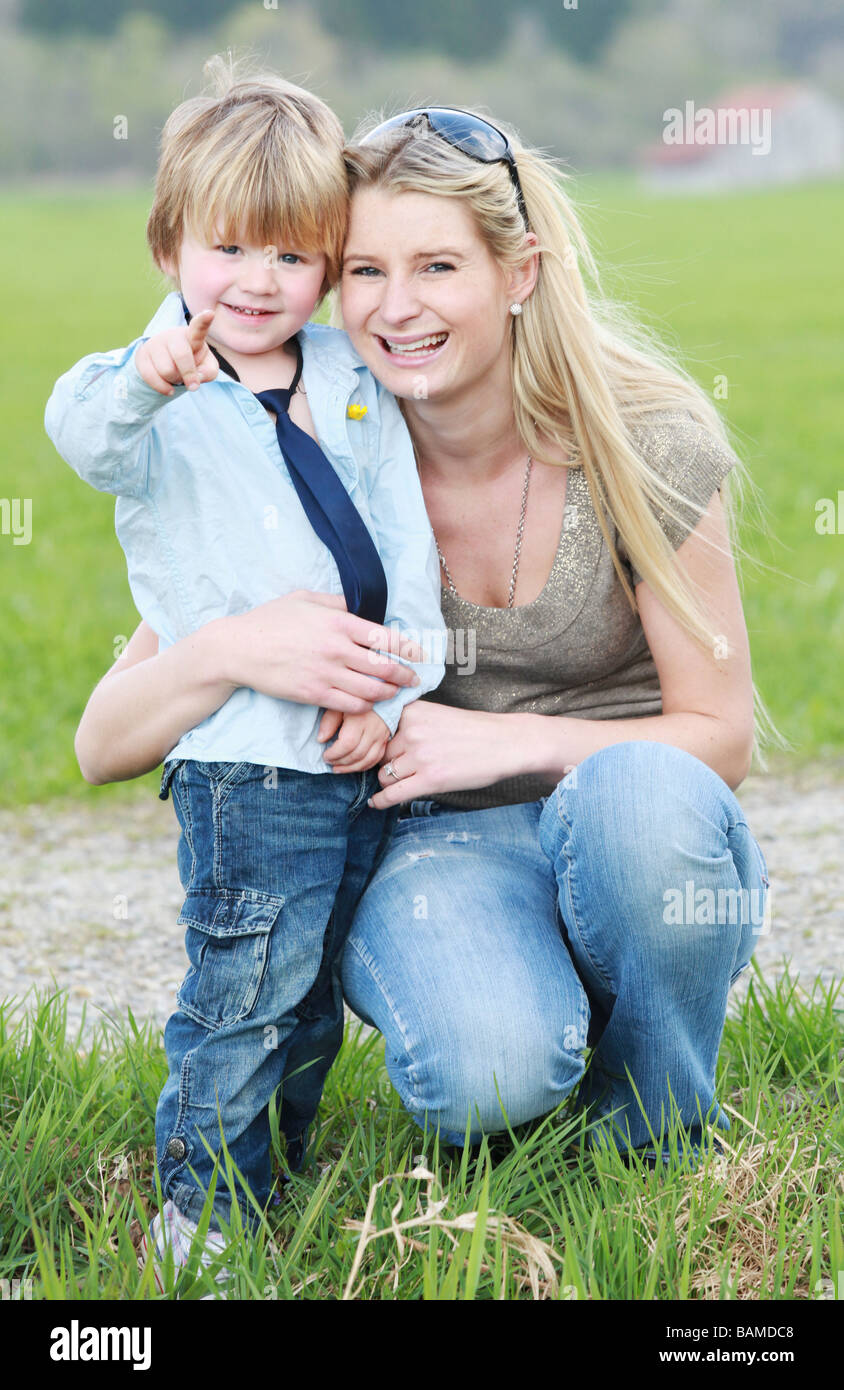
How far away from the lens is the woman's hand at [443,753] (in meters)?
2.04

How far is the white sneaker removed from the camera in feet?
5.50

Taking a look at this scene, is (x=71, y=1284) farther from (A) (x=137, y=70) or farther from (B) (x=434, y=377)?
(A) (x=137, y=70)

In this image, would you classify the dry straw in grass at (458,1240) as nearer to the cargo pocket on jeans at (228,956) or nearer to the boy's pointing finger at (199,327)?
the cargo pocket on jeans at (228,956)

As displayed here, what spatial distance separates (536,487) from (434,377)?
0.29m

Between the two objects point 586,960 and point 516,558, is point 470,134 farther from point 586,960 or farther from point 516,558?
point 586,960

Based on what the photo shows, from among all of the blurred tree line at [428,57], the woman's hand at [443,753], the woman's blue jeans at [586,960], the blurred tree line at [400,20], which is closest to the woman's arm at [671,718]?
the woman's hand at [443,753]

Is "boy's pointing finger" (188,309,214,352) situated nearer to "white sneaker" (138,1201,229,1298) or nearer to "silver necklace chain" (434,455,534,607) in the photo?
"silver necklace chain" (434,455,534,607)

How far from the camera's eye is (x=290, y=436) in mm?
1953

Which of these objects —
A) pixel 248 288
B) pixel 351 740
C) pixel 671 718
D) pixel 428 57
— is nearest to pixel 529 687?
pixel 671 718

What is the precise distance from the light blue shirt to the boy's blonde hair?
14cm

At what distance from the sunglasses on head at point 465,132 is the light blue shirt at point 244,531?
0.36 meters

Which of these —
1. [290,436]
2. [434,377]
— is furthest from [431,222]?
[290,436]

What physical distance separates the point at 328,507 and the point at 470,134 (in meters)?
0.60

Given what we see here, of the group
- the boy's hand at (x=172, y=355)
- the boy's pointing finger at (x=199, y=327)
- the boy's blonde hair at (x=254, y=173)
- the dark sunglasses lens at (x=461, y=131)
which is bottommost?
the boy's hand at (x=172, y=355)
